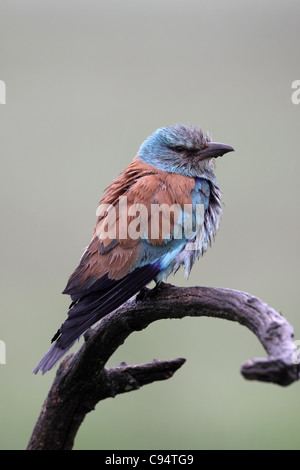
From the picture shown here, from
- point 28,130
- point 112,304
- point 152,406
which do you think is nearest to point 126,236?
point 112,304

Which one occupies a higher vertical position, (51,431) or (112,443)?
(51,431)

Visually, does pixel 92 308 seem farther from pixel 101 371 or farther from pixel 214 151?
pixel 214 151

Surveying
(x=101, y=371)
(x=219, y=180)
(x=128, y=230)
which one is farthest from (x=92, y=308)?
(x=219, y=180)

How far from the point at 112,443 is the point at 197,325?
1.87m

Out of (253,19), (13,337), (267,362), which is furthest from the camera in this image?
(253,19)

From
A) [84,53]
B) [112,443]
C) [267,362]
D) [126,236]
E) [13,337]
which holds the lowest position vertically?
[112,443]

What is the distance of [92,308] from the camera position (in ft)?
11.1

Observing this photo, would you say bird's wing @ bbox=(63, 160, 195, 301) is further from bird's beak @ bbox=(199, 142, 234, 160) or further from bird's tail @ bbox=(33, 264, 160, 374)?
bird's beak @ bbox=(199, 142, 234, 160)

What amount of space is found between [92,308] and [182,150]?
124cm

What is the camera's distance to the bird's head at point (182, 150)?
13.9ft

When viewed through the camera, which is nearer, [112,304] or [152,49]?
[112,304]

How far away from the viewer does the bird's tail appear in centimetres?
330

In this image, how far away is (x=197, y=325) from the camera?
7.94m
